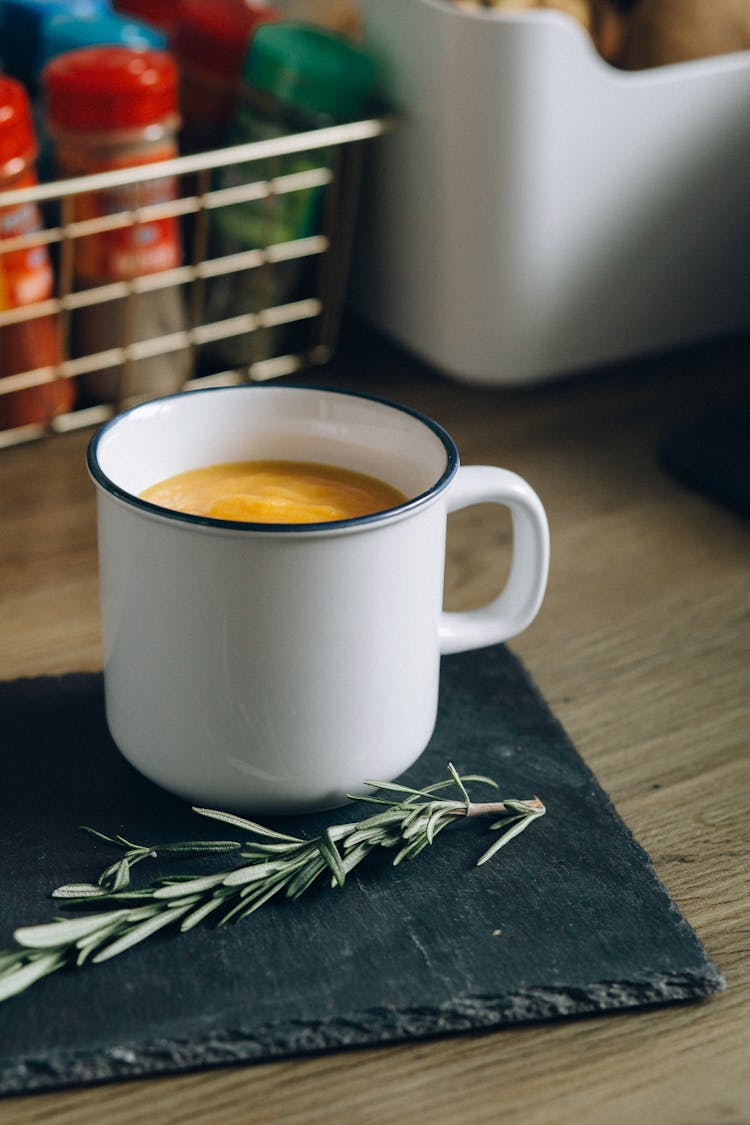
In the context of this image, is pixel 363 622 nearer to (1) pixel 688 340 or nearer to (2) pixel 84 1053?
(2) pixel 84 1053

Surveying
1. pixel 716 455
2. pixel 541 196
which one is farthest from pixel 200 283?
pixel 716 455

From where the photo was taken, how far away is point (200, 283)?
Answer: 75cm

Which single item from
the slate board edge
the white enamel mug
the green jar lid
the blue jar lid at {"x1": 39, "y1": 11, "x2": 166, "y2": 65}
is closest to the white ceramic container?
the green jar lid

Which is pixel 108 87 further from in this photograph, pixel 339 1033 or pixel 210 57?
pixel 339 1033

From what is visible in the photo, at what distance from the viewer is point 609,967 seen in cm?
39

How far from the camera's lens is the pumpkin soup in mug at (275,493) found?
439mm

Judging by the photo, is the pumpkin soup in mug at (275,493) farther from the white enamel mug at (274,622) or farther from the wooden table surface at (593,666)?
the wooden table surface at (593,666)

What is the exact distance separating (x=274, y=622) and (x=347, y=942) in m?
0.09

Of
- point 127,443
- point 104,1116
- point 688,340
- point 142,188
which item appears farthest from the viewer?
point 688,340

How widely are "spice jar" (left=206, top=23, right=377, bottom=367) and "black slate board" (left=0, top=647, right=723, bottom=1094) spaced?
0.36 m

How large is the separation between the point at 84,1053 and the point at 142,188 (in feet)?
1.57

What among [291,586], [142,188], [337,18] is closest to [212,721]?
[291,586]

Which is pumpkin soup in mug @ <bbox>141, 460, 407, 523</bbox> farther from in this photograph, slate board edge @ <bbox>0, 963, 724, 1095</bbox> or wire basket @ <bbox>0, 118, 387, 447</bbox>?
wire basket @ <bbox>0, 118, 387, 447</bbox>

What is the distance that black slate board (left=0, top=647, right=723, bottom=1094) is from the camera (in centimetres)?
36
